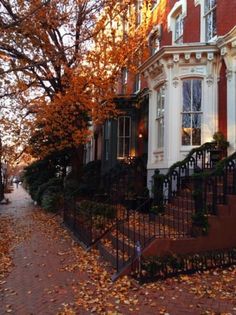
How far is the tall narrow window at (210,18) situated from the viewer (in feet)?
51.4

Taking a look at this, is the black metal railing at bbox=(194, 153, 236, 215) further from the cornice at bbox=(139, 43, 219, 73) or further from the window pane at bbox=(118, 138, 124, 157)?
the window pane at bbox=(118, 138, 124, 157)

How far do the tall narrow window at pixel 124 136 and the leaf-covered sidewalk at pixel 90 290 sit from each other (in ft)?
37.9

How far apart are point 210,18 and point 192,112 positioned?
4.14 metres

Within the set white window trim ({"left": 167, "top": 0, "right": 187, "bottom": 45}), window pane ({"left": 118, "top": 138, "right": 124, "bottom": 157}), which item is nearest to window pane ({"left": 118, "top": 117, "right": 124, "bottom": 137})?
window pane ({"left": 118, "top": 138, "right": 124, "bottom": 157})

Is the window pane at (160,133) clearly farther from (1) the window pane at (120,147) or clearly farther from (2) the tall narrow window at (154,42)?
(2) the tall narrow window at (154,42)

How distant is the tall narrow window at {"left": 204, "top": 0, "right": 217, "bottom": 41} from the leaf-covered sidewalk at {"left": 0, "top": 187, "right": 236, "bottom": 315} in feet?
31.7

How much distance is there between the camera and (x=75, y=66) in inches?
774

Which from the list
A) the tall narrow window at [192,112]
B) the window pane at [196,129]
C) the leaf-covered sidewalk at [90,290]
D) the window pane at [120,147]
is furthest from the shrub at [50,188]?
the leaf-covered sidewalk at [90,290]

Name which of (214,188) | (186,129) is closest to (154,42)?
(186,129)

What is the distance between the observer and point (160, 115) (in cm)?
1581

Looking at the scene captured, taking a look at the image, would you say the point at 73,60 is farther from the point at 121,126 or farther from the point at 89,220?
the point at 89,220

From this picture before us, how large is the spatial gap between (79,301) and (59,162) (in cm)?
2283

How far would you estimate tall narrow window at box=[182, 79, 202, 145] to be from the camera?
14.5 metres

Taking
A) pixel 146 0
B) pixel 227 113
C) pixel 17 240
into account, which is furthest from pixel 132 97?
pixel 17 240
